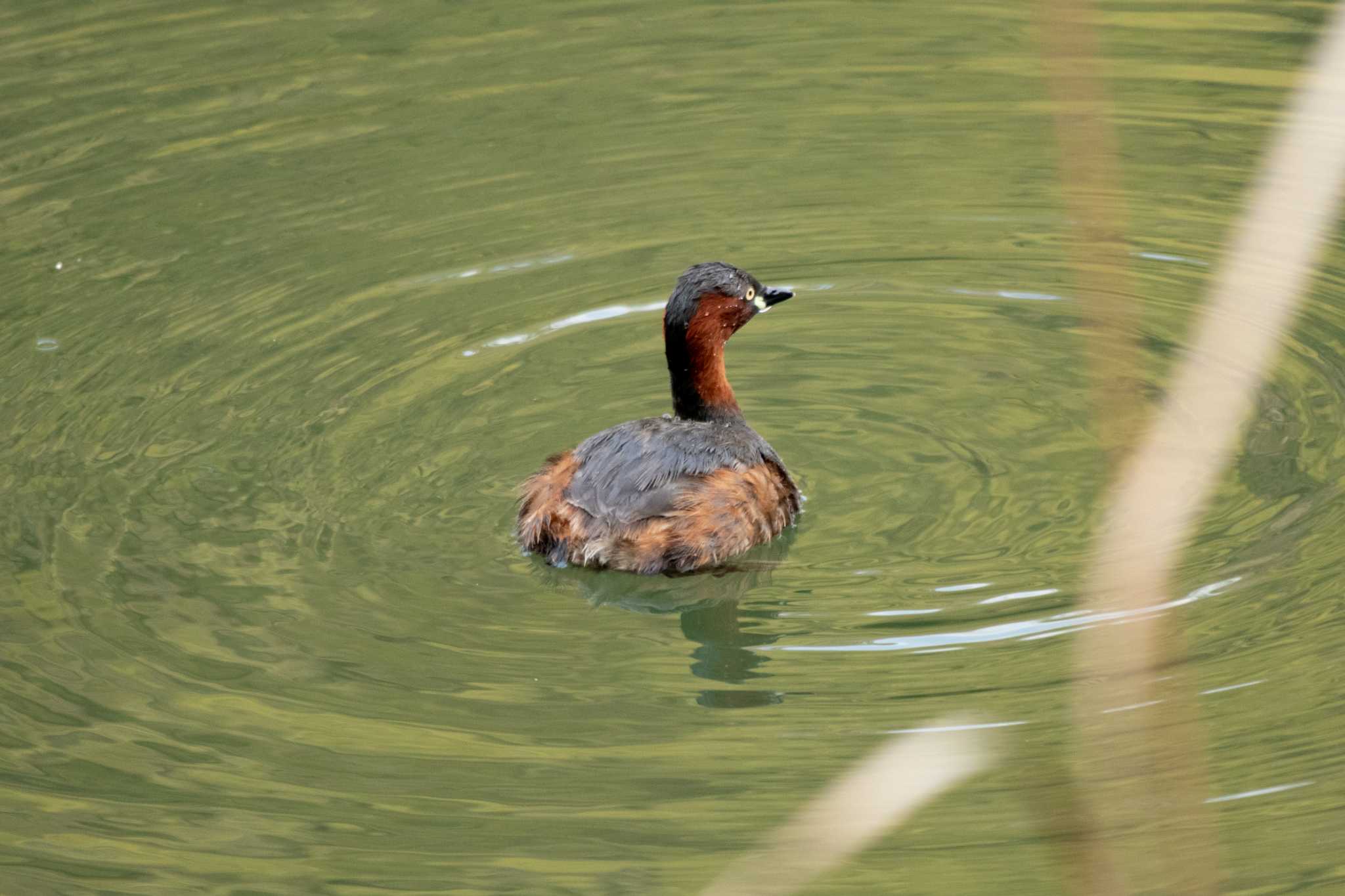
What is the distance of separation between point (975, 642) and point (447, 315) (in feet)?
11.1

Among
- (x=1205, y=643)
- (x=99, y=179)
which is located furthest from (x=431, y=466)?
(x=99, y=179)

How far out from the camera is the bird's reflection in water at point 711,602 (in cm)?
455

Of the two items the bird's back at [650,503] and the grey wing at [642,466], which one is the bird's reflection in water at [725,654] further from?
the grey wing at [642,466]

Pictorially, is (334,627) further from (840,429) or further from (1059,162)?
(1059,162)

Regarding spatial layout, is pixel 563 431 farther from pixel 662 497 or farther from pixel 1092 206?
pixel 1092 206

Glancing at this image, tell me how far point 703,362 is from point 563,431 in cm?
66

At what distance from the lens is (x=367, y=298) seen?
7.24m

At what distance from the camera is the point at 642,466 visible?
5.05m

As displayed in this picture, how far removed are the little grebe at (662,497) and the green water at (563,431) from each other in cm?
12

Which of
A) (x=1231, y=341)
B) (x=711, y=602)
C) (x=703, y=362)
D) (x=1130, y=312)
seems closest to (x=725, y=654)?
(x=711, y=602)

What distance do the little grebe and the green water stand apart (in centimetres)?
12

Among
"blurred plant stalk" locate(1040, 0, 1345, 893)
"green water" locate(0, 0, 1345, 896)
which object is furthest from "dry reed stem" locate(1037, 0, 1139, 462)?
"green water" locate(0, 0, 1345, 896)

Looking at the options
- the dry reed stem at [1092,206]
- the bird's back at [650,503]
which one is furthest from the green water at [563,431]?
the dry reed stem at [1092,206]

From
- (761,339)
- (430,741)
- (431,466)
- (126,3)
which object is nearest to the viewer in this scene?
(430,741)
